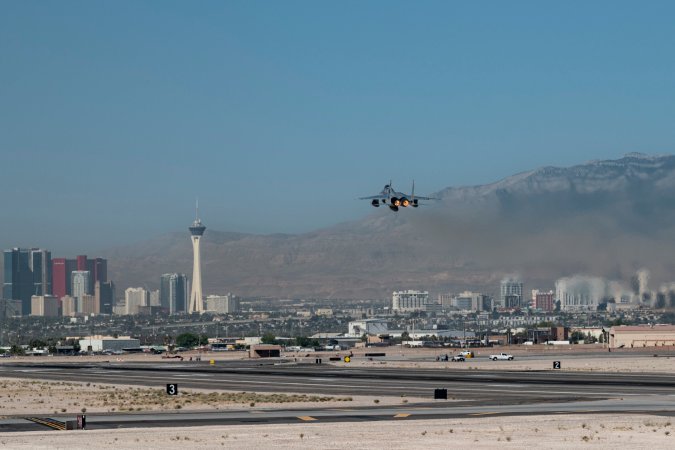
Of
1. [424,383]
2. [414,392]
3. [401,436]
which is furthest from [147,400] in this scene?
[401,436]

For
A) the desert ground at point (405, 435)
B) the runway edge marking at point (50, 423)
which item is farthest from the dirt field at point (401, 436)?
the runway edge marking at point (50, 423)

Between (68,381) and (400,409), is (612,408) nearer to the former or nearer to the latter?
(400,409)

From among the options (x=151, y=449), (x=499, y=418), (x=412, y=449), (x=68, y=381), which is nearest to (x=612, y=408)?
(x=499, y=418)

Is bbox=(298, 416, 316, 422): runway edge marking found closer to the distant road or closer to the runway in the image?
the runway

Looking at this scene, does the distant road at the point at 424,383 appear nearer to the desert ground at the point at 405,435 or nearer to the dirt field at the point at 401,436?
the desert ground at the point at 405,435

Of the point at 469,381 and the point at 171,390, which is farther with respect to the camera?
the point at 469,381
